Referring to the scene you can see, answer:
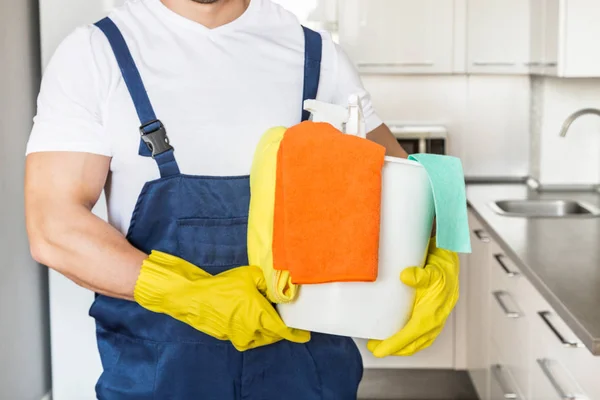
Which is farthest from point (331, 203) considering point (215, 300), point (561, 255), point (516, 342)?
point (516, 342)

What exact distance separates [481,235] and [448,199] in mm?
1967

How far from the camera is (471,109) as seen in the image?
12.0ft

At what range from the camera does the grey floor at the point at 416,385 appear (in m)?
3.56

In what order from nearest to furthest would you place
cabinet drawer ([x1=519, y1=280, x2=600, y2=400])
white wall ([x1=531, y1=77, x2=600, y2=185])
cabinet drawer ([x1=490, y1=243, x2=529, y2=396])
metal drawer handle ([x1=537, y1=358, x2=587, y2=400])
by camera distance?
cabinet drawer ([x1=519, y1=280, x2=600, y2=400]), metal drawer handle ([x1=537, y1=358, x2=587, y2=400]), cabinet drawer ([x1=490, y1=243, x2=529, y2=396]), white wall ([x1=531, y1=77, x2=600, y2=185])

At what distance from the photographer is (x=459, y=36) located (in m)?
3.40

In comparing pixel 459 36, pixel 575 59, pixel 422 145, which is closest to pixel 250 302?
pixel 575 59

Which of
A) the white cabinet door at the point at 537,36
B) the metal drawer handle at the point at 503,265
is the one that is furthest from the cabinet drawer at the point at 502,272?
the white cabinet door at the point at 537,36

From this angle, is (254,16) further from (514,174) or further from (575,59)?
(514,174)

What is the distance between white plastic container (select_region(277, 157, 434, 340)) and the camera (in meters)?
1.05

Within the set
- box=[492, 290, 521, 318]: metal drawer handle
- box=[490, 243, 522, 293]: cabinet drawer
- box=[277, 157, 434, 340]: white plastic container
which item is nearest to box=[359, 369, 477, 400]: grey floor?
box=[490, 243, 522, 293]: cabinet drawer

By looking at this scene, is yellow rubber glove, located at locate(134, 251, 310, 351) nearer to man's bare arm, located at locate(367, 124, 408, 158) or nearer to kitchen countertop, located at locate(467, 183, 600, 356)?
man's bare arm, located at locate(367, 124, 408, 158)

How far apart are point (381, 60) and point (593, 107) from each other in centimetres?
82

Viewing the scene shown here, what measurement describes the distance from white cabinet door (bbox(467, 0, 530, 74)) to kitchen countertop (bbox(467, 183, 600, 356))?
0.54 metres

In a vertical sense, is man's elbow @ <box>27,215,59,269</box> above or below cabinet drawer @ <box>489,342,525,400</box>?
above
